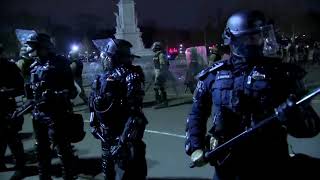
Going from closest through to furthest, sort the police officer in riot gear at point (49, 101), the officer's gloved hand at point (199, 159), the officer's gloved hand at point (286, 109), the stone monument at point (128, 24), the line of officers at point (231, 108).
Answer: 1. the officer's gloved hand at point (286, 109)
2. the line of officers at point (231, 108)
3. the officer's gloved hand at point (199, 159)
4. the police officer in riot gear at point (49, 101)
5. the stone monument at point (128, 24)

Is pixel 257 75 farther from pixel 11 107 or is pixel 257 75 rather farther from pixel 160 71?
pixel 160 71

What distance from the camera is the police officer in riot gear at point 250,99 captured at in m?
2.84

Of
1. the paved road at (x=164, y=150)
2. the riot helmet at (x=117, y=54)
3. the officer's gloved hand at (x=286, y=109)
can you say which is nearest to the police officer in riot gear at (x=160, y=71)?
the paved road at (x=164, y=150)

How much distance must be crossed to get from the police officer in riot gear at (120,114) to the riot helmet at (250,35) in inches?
61.5

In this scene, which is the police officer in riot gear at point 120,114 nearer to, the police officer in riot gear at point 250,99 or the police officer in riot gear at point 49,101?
the police officer in riot gear at point 49,101

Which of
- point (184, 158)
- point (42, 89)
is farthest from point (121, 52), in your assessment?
point (184, 158)

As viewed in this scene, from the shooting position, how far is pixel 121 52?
459 cm

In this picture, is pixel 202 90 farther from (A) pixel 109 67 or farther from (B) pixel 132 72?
(A) pixel 109 67

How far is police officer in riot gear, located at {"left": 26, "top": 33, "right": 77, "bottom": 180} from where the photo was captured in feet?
17.7

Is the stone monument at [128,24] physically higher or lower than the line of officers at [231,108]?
higher

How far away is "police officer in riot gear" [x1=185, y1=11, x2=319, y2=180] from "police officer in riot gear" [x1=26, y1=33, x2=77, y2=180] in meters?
2.75

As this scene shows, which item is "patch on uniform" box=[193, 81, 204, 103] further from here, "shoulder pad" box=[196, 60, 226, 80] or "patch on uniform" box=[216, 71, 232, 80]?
"patch on uniform" box=[216, 71, 232, 80]

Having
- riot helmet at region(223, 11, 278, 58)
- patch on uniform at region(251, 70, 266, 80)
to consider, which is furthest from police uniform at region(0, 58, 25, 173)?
patch on uniform at region(251, 70, 266, 80)

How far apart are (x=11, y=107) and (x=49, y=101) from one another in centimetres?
136
